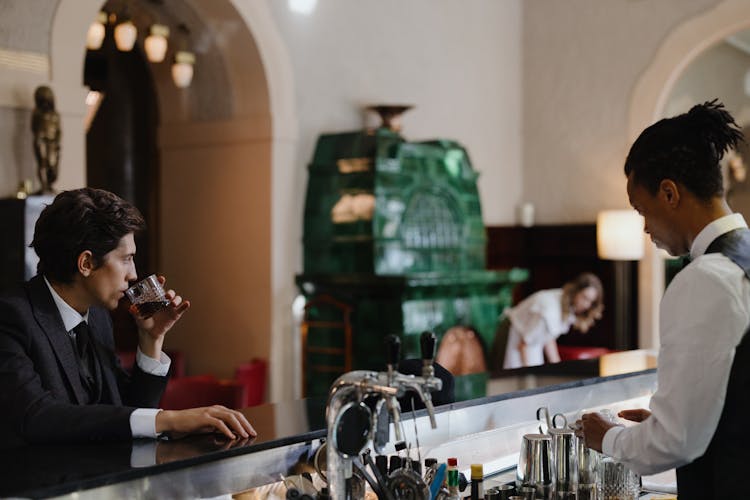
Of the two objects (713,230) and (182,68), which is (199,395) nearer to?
(713,230)

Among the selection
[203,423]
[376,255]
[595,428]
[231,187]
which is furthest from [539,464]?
[231,187]

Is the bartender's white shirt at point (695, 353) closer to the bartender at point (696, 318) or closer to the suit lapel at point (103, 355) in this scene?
the bartender at point (696, 318)

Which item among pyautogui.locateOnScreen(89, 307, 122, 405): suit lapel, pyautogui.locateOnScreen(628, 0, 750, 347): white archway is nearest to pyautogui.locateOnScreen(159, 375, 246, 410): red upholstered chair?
pyautogui.locateOnScreen(89, 307, 122, 405): suit lapel

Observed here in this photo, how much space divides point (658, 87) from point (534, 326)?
11.7 feet

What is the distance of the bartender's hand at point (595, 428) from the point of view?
6.51ft

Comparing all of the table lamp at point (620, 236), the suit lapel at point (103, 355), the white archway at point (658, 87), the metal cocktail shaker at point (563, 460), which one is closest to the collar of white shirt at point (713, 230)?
the metal cocktail shaker at point (563, 460)

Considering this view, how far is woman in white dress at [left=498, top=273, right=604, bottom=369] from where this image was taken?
6.14 metres

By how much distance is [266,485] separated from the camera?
2072mm

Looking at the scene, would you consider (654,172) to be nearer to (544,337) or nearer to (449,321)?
(544,337)

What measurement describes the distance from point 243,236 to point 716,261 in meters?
5.45

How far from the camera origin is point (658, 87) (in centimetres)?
855

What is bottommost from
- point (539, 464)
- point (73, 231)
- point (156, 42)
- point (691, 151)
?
point (539, 464)

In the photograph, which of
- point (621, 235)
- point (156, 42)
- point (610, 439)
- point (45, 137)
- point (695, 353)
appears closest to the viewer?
point (695, 353)

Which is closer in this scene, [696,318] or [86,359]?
[696,318]
